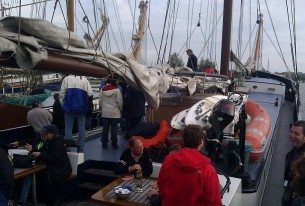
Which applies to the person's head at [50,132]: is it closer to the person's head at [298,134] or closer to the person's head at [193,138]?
the person's head at [193,138]

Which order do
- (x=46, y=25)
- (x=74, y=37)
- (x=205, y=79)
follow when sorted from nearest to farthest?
(x=46, y=25) → (x=74, y=37) → (x=205, y=79)

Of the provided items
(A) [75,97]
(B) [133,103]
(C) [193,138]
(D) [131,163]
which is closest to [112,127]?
(B) [133,103]

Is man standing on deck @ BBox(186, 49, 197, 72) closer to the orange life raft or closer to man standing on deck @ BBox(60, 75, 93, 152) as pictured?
the orange life raft

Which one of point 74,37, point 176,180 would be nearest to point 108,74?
point 74,37

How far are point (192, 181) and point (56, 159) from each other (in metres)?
2.42

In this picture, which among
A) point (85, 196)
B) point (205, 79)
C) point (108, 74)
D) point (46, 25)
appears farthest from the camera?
point (205, 79)

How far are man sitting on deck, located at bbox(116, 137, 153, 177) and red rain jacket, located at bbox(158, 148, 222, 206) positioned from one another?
130 centimetres

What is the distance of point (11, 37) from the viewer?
3150 mm

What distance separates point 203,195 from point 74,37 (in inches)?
79.8

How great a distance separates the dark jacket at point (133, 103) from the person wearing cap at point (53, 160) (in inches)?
78.0

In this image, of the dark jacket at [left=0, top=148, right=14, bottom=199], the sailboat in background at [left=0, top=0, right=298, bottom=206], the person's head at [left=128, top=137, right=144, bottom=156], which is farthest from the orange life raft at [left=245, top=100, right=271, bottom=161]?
the dark jacket at [left=0, top=148, right=14, bottom=199]

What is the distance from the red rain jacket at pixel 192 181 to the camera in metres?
3.05

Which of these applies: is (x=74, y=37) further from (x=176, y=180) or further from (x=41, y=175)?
(x=41, y=175)

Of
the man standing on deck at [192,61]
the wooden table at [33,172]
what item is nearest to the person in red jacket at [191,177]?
the wooden table at [33,172]
